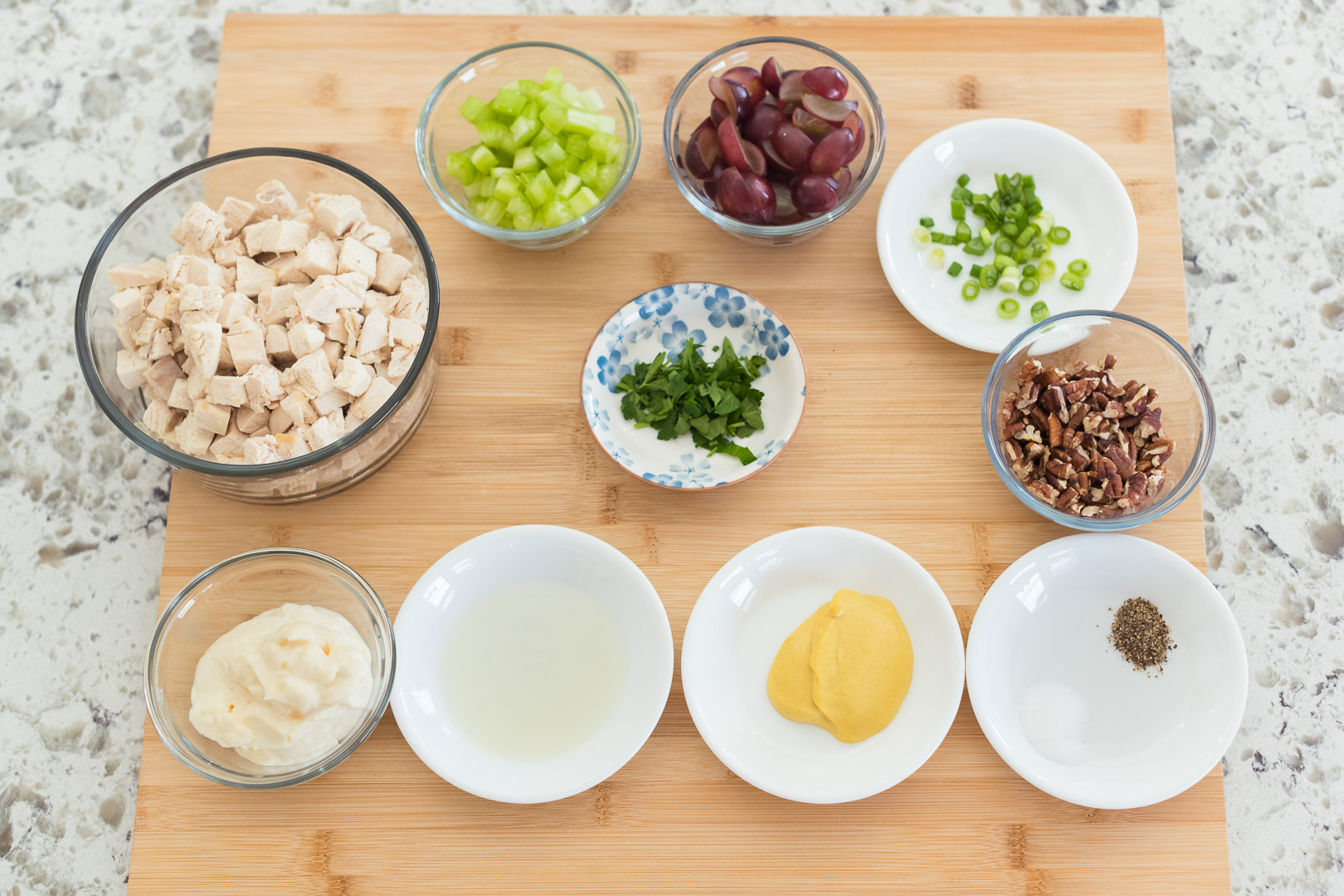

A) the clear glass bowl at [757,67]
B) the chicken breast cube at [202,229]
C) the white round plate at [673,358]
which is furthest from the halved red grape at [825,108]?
the chicken breast cube at [202,229]

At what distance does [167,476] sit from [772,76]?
1.48 meters

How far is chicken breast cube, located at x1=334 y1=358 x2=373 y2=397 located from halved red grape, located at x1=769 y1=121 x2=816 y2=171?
2.76ft

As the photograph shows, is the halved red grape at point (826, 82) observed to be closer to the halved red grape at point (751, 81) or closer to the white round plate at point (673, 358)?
the halved red grape at point (751, 81)

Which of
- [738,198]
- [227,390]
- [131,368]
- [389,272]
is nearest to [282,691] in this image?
[227,390]

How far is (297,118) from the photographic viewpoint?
1.84 metres

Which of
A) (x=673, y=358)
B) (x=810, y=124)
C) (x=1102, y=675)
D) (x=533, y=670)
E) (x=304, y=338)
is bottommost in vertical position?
(x=1102, y=675)

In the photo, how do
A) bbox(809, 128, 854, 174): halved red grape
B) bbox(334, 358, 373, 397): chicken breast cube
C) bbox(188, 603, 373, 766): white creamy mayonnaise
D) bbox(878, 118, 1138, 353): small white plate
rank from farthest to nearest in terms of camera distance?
bbox(878, 118, 1138, 353): small white plate
bbox(809, 128, 854, 174): halved red grape
bbox(334, 358, 373, 397): chicken breast cube
bbox(188, 603, 373, 766): white creamy mayonnaise

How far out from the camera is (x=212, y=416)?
1.45 meters

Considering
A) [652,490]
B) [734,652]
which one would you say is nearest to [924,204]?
[652,490]

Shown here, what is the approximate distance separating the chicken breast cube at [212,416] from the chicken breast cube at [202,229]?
0.30 meters

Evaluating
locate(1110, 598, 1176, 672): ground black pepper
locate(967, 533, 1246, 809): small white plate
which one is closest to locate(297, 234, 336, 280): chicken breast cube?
locate(967, 533, 1246, 809): small white plate

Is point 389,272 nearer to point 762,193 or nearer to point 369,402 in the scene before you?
point 369,402

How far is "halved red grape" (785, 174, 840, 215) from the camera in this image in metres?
1.60

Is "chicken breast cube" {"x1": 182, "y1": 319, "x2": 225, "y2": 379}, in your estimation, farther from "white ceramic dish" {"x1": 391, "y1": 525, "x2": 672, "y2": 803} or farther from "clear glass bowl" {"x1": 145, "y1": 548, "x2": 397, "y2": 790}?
"white ceramic dish" {"x1": 391, "y1": 525, "x2": 672, "y2": 803}
